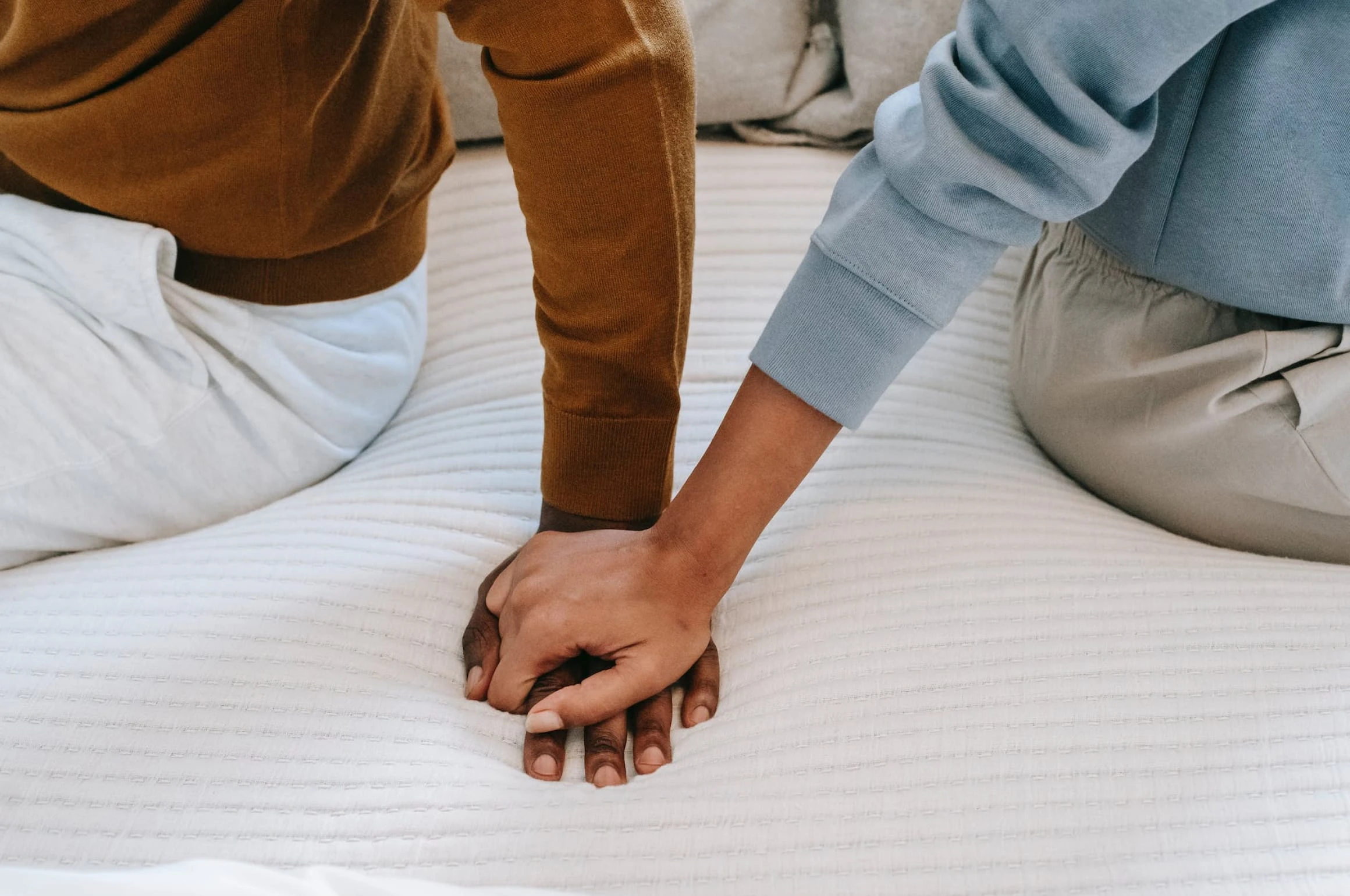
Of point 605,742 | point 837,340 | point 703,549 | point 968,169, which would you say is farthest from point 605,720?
point 968,169

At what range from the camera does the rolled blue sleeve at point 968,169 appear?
0.50m

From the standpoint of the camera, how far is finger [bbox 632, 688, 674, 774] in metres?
0.61

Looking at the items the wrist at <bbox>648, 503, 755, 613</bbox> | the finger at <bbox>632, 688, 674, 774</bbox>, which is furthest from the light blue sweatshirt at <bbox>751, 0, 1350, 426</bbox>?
the finger at <bbox>632, 688, 674, 774</bbox>

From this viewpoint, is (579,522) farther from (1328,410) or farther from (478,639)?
(1328,410)

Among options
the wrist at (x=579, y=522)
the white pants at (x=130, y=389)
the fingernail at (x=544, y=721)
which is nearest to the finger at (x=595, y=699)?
the fingernail at (x=544, y=721)

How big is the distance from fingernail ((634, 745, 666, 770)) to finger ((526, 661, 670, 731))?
31mm

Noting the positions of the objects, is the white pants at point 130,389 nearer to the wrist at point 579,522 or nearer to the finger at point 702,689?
the wrist at point 579,522

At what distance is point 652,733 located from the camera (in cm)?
62

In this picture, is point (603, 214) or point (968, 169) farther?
point (603, 214)

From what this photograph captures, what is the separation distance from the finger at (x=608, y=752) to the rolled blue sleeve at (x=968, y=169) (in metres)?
0.22

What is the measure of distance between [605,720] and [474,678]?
92 millimetres

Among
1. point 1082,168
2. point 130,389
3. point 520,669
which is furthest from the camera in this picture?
point 130,389

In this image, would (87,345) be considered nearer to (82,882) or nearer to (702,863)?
(82,882)

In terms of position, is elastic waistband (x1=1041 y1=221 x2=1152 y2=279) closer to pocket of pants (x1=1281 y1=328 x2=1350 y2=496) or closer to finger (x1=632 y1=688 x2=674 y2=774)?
pocket of pants (x1=1281 y1=328 x2=1350 y2=496)
